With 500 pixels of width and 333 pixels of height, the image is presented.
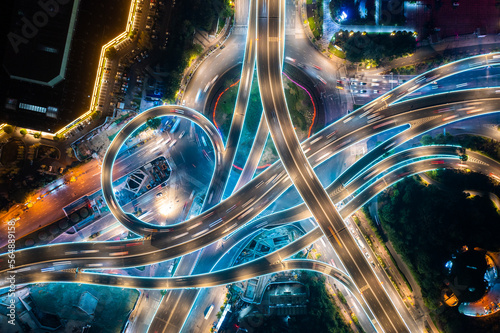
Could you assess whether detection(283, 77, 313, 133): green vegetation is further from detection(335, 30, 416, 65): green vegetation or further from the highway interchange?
detection(335, 30, 416, 65): green vegetation

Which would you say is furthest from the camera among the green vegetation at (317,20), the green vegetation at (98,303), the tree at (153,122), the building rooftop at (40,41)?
the green vegetation at (317,20)

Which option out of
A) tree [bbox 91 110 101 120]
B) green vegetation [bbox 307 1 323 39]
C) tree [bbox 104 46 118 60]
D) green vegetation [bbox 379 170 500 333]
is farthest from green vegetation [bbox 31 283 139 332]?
green vegetation [bbox 307 1 323 39]

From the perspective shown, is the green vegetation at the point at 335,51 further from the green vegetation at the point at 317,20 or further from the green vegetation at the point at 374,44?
the green vegetation at the point at 317,20

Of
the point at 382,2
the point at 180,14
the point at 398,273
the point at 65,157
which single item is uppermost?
the point at 382,2

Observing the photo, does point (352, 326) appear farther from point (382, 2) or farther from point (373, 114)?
point (382, 2)

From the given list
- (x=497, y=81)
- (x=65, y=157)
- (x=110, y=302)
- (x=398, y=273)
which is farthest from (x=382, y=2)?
(x=110, y=302)

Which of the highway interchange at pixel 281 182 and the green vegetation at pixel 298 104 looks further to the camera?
the green vegetation at pixel 298 104

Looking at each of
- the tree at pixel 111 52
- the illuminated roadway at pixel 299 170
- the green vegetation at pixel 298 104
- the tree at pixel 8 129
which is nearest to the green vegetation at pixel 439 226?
the illuminated roadway at pixel 299 170

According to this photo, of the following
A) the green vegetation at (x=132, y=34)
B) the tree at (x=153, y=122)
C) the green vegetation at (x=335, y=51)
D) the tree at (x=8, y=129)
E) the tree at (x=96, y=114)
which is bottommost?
the tree at (x=8, y=129)
